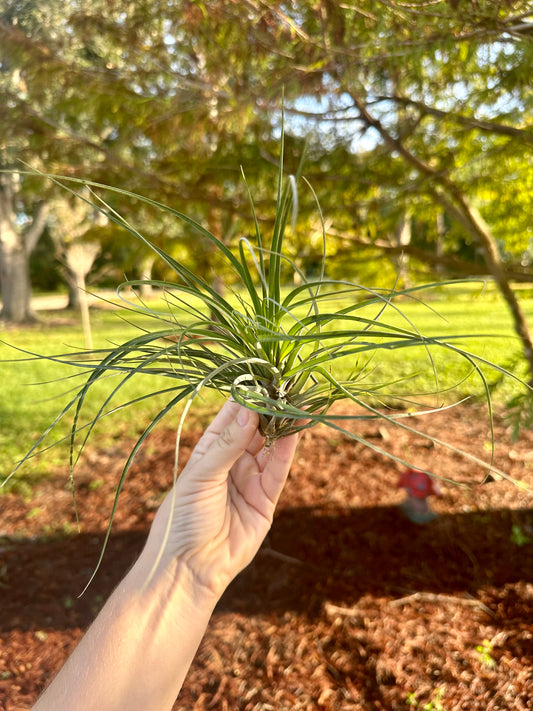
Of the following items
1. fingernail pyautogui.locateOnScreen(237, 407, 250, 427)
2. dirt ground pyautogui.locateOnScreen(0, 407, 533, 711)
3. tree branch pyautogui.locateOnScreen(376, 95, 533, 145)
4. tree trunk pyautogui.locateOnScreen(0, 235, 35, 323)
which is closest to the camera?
fingernail pyautogui.locateOnScreen(237, 407, 250, 427)

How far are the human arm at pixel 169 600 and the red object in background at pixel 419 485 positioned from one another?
68.9 inches

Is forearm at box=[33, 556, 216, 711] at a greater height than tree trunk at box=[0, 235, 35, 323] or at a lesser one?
lesser

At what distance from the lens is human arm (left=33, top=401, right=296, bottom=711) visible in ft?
3.84

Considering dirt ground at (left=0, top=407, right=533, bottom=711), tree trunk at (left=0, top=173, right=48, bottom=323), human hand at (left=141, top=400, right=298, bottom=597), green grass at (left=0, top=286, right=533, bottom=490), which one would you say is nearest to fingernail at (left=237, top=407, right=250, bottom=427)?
human hand at (left=141, top=400, right=298, bottom=597)

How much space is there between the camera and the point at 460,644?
7.50 ft

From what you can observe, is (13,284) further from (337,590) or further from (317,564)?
(337,590)

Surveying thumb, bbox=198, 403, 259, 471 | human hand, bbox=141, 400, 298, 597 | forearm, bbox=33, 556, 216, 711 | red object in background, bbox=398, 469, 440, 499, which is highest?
thumb, bbox=198, 403, 259, 471

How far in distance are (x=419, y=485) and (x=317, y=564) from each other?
73 cm

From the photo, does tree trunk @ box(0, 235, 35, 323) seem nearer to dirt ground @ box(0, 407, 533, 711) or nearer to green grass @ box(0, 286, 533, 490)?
green grass @ box(0, 286, 533, 490)

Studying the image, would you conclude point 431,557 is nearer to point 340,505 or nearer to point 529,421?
point 340,505

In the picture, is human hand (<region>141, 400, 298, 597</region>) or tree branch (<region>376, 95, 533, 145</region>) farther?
tree branch (<region>376, 95, 533, 145</region>)

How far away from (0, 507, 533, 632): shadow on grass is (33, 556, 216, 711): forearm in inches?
56.6

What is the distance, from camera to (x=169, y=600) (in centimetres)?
128

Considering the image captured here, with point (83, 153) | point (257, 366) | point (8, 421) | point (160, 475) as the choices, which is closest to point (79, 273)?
point (8, 421)
